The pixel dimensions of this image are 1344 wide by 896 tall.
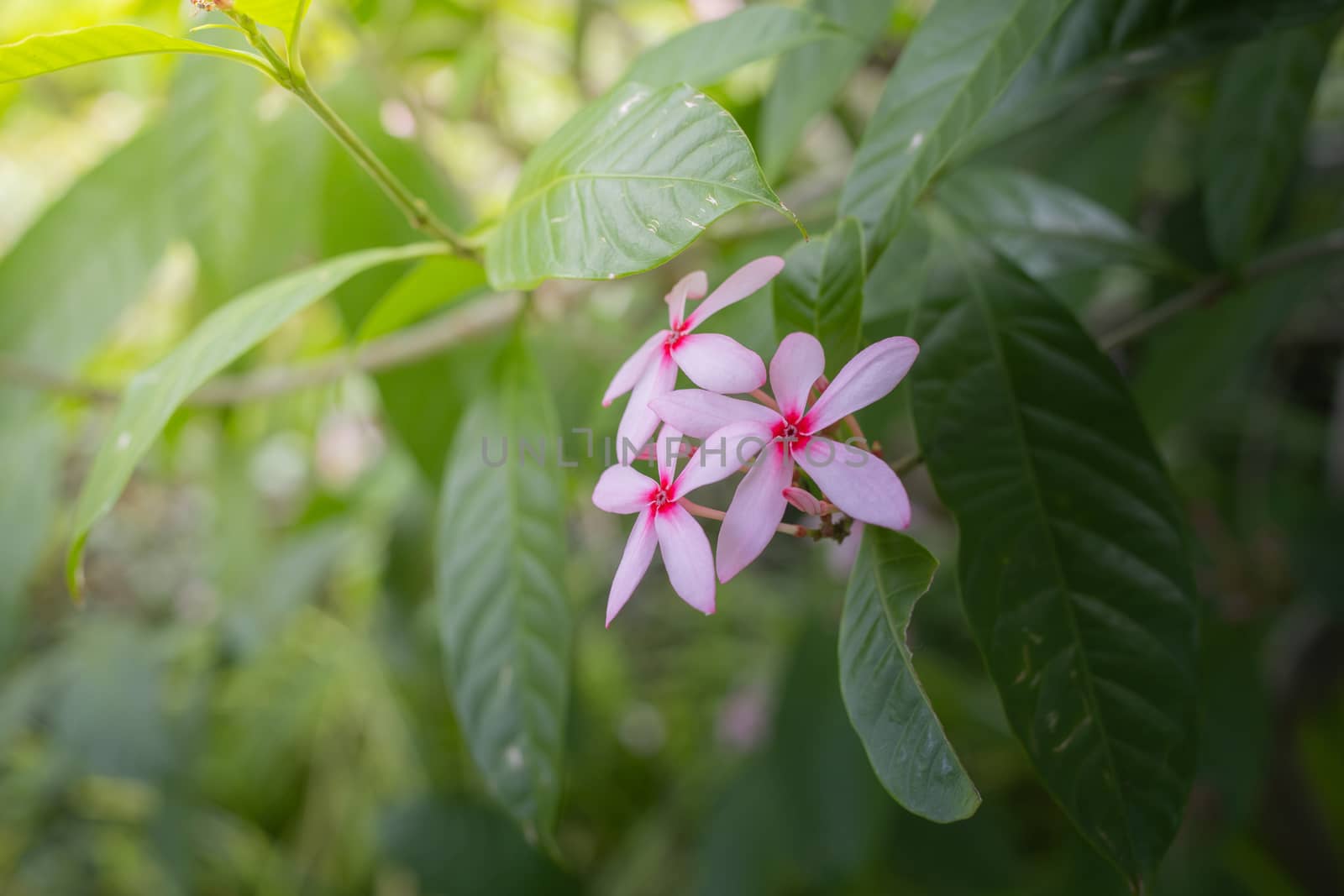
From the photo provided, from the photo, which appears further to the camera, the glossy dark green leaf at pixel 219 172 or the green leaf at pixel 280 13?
the glossy dark green leaf at pixel 219 172

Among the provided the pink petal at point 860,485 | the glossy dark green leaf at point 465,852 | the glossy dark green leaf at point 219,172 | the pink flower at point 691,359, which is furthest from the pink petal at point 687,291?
the glossy dark green leaf at point 465,852

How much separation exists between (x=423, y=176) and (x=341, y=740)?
117cm

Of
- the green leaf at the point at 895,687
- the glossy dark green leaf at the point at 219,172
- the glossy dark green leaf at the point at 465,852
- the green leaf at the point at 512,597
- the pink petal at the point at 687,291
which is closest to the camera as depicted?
the green leaf at the point at 895,687

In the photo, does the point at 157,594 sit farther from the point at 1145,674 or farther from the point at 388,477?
the point at 1145,674

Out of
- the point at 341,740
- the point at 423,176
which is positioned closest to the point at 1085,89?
the point at 423,176

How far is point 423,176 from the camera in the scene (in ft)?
2.57

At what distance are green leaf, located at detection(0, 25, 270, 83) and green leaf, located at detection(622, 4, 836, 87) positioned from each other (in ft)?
0.65

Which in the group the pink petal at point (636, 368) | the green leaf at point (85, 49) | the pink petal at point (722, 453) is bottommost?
the pink petal at point (636, 368)

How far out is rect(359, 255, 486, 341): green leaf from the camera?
0.51 metres

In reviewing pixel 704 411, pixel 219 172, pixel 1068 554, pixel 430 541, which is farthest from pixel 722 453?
pixel 430 541

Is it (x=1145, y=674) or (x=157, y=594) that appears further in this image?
(x=157, y=594)

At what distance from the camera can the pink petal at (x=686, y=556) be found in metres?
0.30

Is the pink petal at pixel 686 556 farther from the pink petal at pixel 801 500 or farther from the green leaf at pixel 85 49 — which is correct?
the green leaf at pixel 85 49

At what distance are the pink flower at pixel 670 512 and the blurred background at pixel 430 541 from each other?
0.14m
